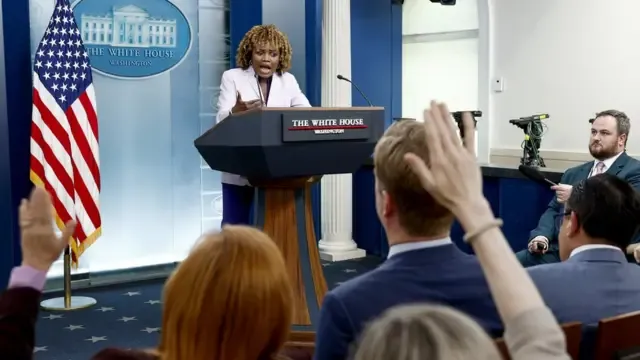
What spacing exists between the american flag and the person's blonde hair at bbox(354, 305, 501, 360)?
12.8 ft

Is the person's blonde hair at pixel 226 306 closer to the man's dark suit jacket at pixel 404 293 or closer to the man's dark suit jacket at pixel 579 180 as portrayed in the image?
the man's dark suit jacket at pixel 404 293

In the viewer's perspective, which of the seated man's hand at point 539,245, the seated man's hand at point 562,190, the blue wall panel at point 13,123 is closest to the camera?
the seated man's hand at point 562,190

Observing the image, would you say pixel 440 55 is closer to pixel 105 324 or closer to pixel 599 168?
pixel 599 168

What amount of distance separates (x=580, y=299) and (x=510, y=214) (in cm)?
328

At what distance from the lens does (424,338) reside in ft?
2.60

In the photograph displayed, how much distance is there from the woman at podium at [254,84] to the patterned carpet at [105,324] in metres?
0.84

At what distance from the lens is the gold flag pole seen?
4.48 m

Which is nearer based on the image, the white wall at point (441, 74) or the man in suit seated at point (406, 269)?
the man in suit seated at point (406, 269)

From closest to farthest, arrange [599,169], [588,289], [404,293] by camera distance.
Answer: [404,293] → [588,289] → [599,169]

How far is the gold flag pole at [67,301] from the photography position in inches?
177

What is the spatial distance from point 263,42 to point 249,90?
25 centimetres

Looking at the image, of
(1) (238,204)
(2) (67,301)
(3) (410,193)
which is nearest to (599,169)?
(1) (238,204)

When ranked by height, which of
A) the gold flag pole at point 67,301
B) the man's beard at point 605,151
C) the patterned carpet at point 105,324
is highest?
the man's beard at point 605,151

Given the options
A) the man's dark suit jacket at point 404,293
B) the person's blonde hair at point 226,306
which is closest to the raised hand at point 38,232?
the person's blonde hair at point 226,306
